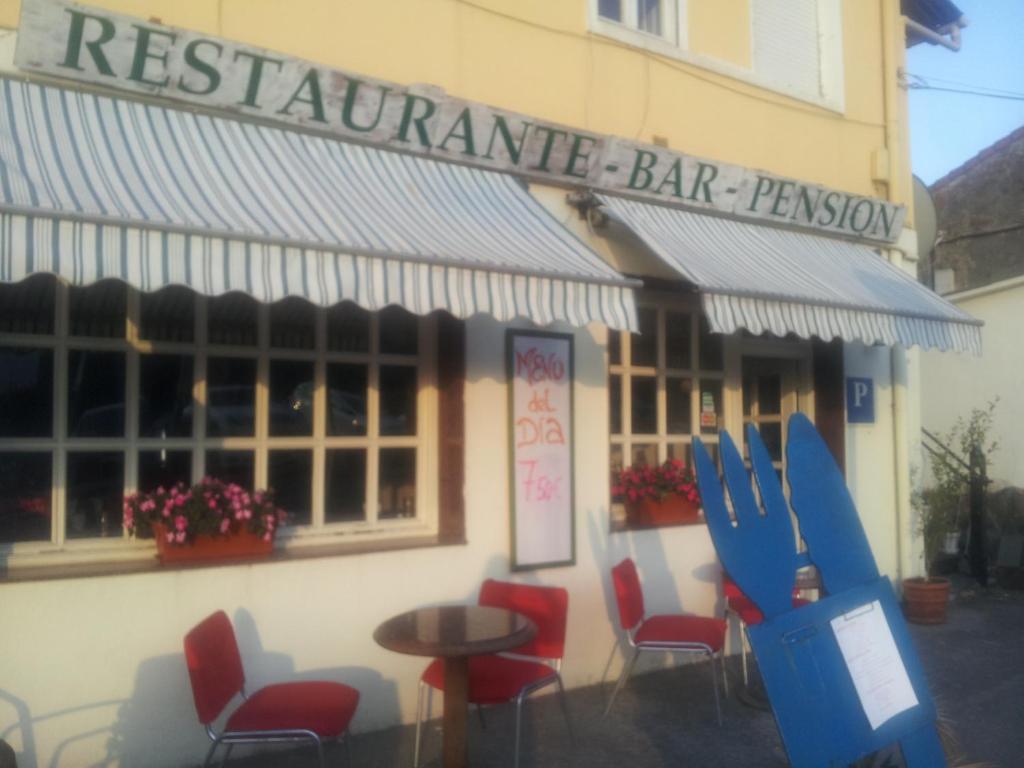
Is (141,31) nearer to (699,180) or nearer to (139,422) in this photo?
(139,422)

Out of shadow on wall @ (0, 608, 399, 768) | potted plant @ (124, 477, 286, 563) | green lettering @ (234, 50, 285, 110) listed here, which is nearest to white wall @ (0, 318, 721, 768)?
shadow on wall @ (0, 608, 399, 768)

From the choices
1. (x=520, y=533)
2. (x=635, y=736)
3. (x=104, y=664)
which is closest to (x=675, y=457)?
(x=520, y=533)

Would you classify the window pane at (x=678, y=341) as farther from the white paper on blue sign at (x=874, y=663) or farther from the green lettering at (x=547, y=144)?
the white paper on blue sign at (x=874, y=663)

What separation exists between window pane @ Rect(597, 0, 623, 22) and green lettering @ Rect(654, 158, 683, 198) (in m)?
1.24

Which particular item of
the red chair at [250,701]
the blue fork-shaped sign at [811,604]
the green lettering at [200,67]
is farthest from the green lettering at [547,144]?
the blue fork-shaped sign at [811,604]

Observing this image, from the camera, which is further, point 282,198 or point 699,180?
point 699,180

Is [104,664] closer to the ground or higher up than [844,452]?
closer to the ground

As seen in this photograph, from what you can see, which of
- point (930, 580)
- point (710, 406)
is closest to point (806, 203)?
point (710, 406)

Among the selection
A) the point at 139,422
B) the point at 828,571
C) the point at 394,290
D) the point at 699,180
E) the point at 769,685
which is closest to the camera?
the point at 769,685

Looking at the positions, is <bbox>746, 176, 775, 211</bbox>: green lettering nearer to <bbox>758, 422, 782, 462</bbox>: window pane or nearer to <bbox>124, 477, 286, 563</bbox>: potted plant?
<bbox>758, 422, 782, 462</bbox>: window pane

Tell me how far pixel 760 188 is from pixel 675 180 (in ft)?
2.88

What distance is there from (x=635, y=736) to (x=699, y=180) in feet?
A: 12.8

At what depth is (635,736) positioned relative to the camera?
501 cm

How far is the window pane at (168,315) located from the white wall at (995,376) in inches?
434
